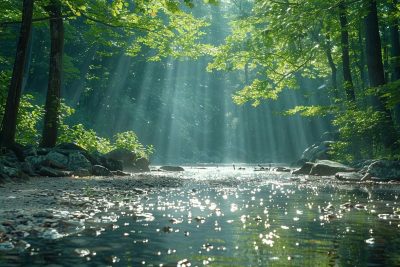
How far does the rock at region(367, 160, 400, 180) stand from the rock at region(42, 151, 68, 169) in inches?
493

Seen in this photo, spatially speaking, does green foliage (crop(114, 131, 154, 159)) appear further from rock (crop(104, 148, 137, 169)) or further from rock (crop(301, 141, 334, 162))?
rock (crop(301, 141, 334, 162))

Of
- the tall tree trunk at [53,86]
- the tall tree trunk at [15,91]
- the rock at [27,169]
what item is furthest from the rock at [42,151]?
the rock at [27,169]

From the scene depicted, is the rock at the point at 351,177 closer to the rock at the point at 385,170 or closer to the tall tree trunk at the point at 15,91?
the rock at the point at 385,170

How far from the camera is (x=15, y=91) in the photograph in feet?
49.2

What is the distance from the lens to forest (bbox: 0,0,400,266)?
197 inches

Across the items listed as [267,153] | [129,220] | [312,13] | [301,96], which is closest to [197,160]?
[267,153]

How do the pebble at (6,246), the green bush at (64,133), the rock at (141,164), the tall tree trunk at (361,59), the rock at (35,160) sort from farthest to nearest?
1. the tall tree trunk at (361,59)
2. the rock at (141,164)
3. the green bush at (64,133)
4. the rock at (35,160)
5. the pebble at (6,246)

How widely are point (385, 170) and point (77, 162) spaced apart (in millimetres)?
12677

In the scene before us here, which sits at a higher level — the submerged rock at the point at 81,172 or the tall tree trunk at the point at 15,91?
the tall tree trunk at the point at 15,91

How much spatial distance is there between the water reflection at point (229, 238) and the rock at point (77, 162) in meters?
9.27

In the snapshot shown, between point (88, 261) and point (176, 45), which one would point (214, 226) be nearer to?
point (88, 261)

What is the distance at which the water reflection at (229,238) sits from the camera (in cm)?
434

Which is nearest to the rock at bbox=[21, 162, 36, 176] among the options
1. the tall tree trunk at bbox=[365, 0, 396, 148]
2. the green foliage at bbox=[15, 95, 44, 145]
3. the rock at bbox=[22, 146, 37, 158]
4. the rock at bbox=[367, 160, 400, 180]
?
the rock at bbox=[22, 146, 37, 158]

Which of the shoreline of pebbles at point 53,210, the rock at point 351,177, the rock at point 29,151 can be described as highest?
the rock at point 29,151
